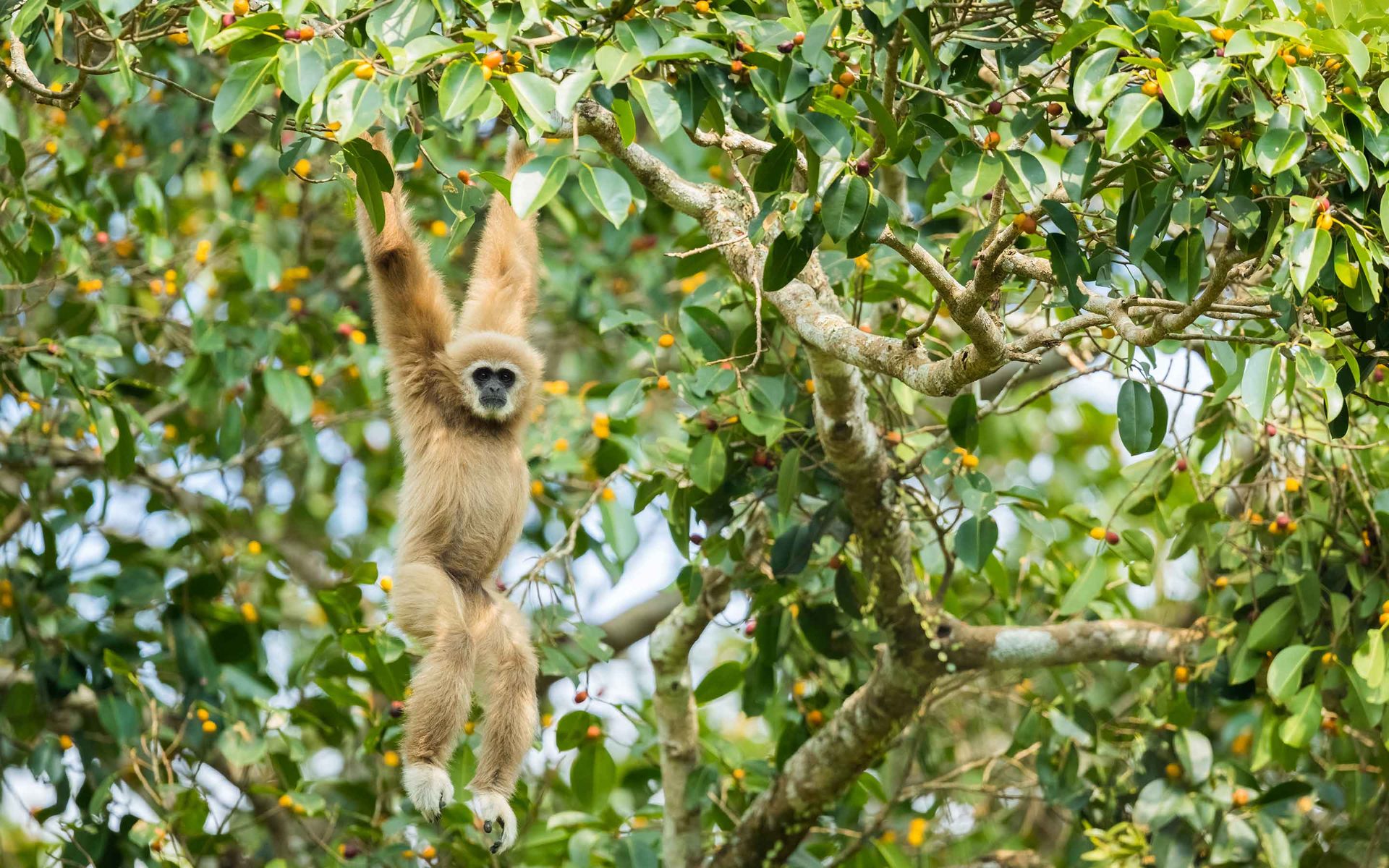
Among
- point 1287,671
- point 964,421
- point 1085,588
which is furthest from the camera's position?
point 1085,588

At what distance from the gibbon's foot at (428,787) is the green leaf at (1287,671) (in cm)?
281

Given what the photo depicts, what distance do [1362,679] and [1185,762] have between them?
0.89m

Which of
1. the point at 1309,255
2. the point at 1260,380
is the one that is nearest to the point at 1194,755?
the point at 1260,380

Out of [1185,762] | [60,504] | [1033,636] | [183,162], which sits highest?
[183,162]

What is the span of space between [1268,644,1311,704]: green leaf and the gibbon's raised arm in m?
3.12

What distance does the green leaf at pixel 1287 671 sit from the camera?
177 inches

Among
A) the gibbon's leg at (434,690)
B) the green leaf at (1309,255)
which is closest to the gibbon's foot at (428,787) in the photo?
the gibbon's leg at (434,690)

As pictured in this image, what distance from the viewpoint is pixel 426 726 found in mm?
4578

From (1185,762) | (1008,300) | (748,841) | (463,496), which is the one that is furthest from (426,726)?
(1185,762)

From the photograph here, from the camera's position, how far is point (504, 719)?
4.80 metres

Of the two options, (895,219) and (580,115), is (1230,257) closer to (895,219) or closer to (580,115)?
(895,219)

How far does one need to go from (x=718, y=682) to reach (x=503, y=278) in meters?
1.90

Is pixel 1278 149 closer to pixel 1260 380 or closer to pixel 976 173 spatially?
pixel 1260 380

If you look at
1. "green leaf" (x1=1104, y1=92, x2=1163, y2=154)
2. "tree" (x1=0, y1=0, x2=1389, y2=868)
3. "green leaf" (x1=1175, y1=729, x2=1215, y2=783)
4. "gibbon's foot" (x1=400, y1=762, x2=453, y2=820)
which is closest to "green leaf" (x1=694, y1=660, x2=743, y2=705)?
"tree" (x1=0, y1=0, x2=1389, y2=868)
